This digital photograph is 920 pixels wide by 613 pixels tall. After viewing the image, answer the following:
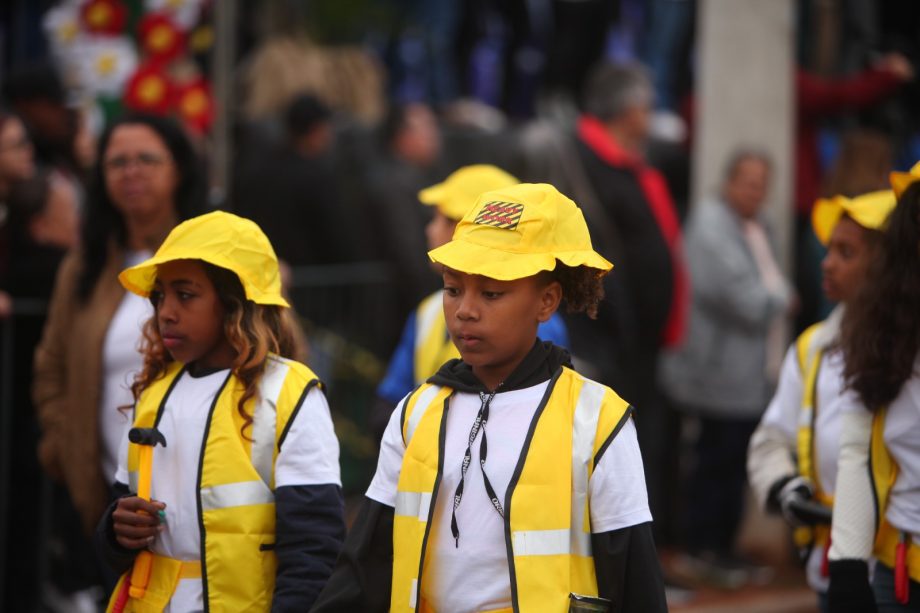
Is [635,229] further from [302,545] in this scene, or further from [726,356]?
[302,545]

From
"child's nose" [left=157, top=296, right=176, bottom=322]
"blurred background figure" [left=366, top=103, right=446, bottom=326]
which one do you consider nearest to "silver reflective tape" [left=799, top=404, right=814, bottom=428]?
"child's nose" [left=157, top=296, right=176, bottom=322]

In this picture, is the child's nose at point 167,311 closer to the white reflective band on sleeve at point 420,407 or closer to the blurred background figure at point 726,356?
the white reflective band on sleeve at point 420,407

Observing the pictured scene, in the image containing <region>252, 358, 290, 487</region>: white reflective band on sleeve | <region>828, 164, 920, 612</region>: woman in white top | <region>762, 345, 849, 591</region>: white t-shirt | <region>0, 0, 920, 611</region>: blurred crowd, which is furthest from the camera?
<region>0, 0, 920, 611</region>: blurred crowd

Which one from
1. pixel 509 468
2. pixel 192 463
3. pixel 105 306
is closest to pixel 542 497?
pixel 509 468

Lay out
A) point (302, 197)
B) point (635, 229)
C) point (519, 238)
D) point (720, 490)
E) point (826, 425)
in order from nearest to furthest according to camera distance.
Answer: point (519, 238) < point (826, 425) < point (635, 229) < point (720, 490) < point (302, 197)

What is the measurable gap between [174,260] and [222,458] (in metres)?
0.56

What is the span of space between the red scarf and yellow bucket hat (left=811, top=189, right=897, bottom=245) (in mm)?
3022

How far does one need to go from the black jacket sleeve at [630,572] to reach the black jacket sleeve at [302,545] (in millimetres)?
744

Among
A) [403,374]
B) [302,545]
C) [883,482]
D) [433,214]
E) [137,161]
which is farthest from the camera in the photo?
[433,214]

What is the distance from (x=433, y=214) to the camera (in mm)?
8594

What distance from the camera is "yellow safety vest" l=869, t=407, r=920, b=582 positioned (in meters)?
4.00

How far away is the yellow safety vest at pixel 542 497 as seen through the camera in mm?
3201

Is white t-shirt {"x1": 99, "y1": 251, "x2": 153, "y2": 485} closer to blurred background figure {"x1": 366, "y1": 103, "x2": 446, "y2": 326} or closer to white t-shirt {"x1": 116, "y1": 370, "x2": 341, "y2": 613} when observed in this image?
white t-shirt {"x1": 116, "y1": 370, "x2": 341, "y2": 613}

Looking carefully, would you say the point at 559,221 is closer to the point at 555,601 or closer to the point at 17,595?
the point at 555,601
